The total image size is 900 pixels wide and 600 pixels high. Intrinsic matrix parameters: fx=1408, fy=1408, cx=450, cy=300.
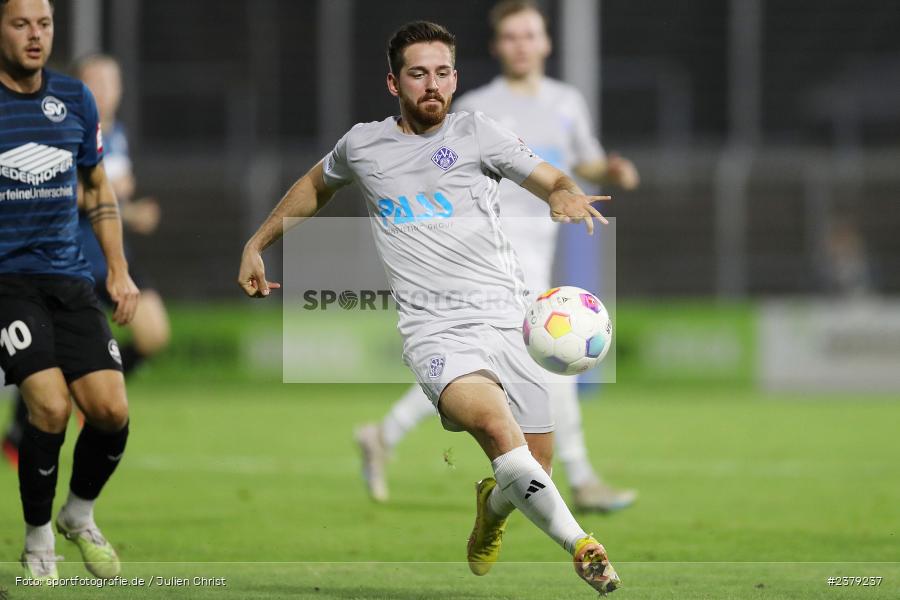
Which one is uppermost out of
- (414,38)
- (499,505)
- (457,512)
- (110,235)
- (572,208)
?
(414,38)

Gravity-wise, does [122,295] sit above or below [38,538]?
above

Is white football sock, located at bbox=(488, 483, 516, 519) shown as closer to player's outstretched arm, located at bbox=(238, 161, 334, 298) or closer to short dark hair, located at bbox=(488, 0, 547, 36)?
player's outstretched arm, located at bbox=(238, 161, 334, 298)

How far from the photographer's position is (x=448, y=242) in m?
5.45

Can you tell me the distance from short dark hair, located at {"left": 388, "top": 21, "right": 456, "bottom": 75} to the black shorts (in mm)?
1617

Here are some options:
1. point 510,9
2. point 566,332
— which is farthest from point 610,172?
point 566,332

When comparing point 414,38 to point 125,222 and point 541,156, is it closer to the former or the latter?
point 541,156

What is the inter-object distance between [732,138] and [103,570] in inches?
726

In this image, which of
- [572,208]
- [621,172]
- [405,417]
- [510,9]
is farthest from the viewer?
[405,417]

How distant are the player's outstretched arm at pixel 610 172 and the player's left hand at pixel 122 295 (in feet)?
8.90

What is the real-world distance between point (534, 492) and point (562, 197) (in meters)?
1.06

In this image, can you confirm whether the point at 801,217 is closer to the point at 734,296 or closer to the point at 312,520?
the point at 734,296

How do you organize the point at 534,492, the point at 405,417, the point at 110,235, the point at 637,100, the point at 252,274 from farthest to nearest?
1. the point at 637,100
2. the point at 405,417
3. the point at 110,235
4. the point at 252,274
5. the point at 534,492

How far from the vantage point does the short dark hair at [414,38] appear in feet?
17.6

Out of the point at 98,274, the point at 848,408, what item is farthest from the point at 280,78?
the point at 98,274
